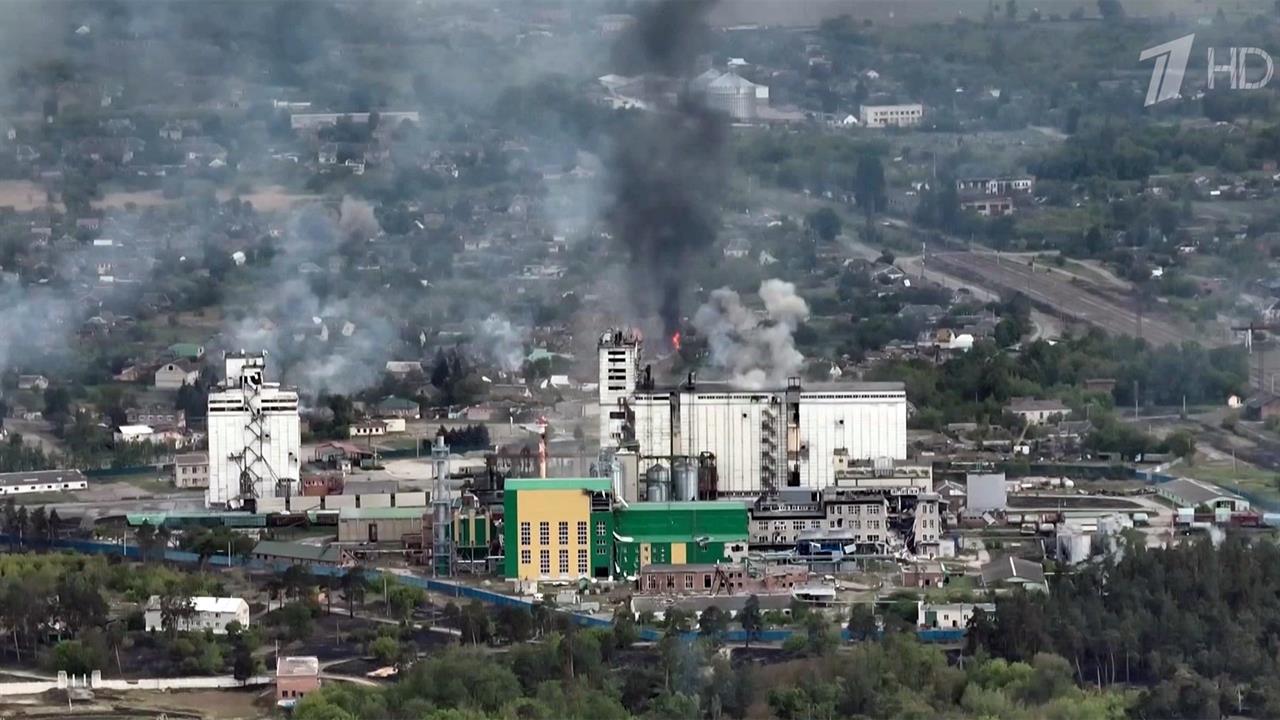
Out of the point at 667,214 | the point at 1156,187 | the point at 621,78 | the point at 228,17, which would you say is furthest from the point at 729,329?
the point at 228,17

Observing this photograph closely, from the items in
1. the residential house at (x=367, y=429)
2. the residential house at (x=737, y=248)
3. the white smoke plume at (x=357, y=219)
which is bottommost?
the residential house at (x=367, y=429)

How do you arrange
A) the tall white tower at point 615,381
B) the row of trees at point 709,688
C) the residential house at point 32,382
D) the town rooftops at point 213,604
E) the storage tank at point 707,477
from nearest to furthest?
the row of trees at point 709,688
the town rooftops at point 213,604
the storage tank at point 707,477
the tall white tower at point 615,381
the residential house at point 32,382

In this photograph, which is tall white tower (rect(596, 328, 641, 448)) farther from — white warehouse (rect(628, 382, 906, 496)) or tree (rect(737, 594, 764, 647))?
tree (rect(737, 594, 764, 647))

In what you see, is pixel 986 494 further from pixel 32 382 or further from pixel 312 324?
pixel 312 324

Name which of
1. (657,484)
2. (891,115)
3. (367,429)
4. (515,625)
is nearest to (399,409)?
(367,429)

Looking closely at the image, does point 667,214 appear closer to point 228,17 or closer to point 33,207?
point 33,207

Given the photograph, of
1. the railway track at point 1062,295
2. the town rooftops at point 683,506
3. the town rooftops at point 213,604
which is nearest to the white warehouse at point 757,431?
the town rooftops at point 683,506

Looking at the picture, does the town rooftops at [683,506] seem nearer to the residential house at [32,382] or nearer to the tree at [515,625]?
the tree at [515,625]
